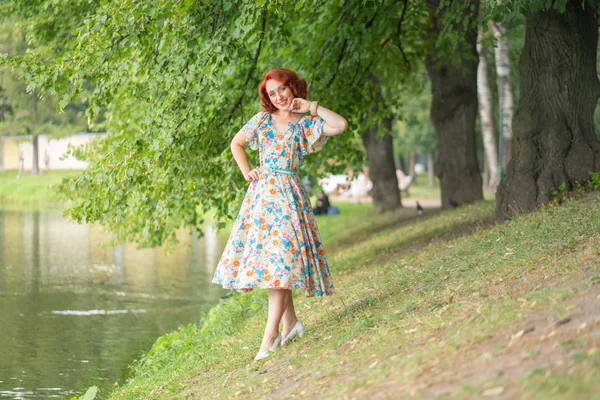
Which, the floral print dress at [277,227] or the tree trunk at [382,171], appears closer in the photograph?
the floral print dress at [277,227]

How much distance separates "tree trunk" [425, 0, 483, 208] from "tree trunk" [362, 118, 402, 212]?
5156 mm

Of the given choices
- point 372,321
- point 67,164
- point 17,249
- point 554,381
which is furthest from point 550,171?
point 67,164

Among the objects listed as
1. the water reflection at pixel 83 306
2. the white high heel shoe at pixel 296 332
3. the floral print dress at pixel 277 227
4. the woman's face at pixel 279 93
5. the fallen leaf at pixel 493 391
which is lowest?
the water reflection at pixel 83 306

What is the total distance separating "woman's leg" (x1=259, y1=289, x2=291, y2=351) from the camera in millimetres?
7805

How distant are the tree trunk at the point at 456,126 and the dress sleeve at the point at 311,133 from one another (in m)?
11.3

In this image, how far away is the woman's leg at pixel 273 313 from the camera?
25.6 feet

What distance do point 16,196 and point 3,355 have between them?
132 ft

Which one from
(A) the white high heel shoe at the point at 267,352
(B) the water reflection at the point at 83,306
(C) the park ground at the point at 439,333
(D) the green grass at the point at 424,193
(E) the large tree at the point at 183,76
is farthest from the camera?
(D) the green grass at the point at 424,193

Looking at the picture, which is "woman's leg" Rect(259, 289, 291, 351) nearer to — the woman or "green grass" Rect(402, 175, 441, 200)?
the woman

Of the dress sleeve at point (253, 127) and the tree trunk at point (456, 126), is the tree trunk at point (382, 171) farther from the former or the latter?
the dress sleeve at point (253, 127)

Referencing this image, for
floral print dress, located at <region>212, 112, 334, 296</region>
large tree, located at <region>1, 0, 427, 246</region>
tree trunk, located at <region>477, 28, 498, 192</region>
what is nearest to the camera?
floral print dress, located at <region>212, 112, 334, 296</region>

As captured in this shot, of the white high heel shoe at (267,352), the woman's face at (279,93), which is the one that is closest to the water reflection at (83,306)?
the white high heel shoe at (267,352)

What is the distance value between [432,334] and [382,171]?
2070 centimetres

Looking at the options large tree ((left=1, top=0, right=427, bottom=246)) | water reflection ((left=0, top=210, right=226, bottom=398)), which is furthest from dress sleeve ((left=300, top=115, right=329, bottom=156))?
water reflection ((left=0, top=210, right=226, bottom=398))
